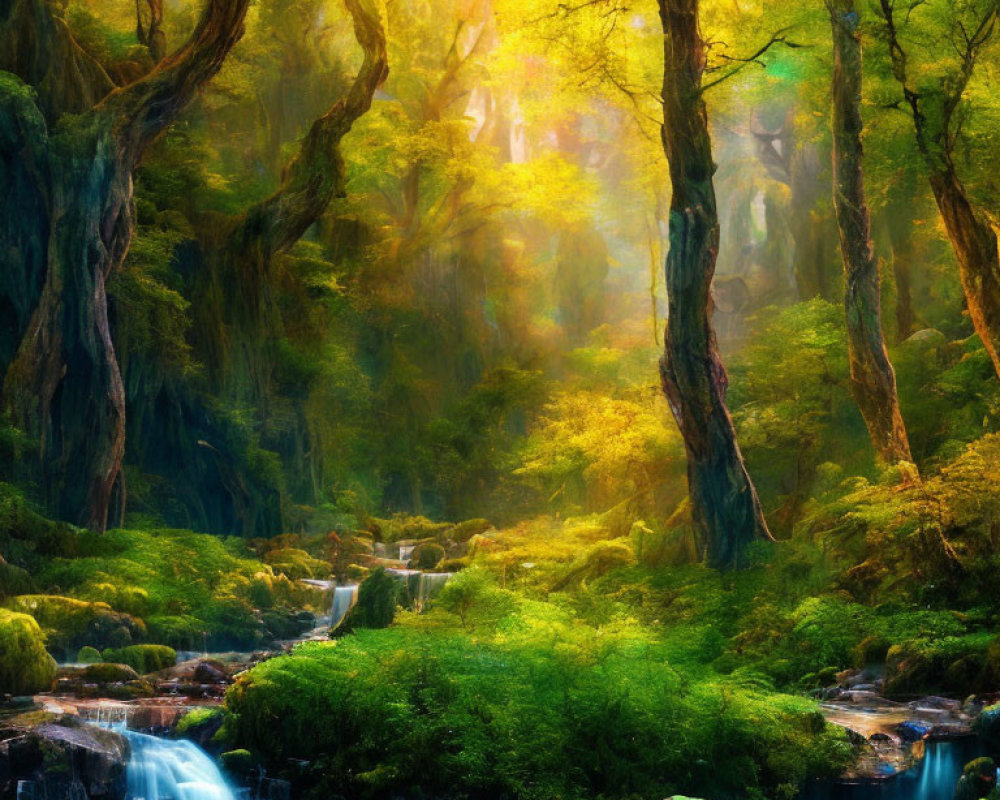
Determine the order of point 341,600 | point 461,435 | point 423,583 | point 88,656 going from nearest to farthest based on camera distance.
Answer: point 88,656 → point 423,583 → point 341,600 → point 461,435

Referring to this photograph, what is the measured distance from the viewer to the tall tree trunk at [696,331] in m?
15.2

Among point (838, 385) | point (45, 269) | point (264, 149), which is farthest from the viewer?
point (264, 149)

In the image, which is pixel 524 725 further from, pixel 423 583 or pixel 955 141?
pixel 955 141

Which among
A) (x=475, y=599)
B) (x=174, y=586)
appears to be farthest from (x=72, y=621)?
(x=475, y=599)

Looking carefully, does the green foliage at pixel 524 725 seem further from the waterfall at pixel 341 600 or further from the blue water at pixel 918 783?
the waterfall at pixel 341 600

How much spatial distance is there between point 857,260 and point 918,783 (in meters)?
9.33

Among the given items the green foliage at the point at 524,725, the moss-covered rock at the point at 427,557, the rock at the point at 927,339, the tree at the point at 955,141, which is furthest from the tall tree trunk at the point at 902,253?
the green foliage at the point at 524,725

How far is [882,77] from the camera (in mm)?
17219

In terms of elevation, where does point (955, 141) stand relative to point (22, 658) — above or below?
above

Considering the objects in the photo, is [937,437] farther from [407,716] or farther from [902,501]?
[407,716]

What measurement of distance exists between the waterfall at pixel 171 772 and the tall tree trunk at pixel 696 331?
8416 mm

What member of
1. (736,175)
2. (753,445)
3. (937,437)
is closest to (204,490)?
(753,445)

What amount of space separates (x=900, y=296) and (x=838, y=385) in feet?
24.9

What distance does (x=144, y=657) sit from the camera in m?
13.0
